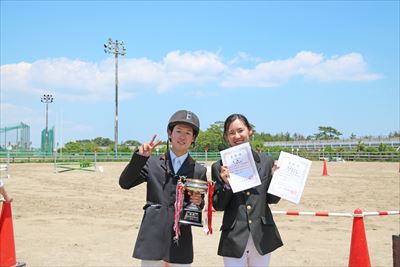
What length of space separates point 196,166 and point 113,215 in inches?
252

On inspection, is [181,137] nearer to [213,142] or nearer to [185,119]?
[185,119]

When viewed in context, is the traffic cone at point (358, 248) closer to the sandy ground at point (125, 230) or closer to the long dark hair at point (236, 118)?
the sandy ground at point (125, 230)

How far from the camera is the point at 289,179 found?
2.53 metres

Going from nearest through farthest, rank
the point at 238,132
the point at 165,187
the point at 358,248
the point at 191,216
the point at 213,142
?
the point at 191,216 → the point at 165,187 → the point at 238,132 → the point at 358,248 → the point at 213,142

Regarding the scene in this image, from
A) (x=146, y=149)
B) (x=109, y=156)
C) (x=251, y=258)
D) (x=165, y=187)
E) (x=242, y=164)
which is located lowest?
(x=109, y=156)

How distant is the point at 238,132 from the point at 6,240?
314cm

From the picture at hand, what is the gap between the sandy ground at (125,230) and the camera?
5.14 metres

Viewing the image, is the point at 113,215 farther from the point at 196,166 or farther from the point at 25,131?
the point at 25,131

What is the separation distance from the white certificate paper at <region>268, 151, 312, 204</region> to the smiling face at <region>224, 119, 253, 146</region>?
0.28 metres

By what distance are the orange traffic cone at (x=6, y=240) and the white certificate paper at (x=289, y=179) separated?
314 centimetres

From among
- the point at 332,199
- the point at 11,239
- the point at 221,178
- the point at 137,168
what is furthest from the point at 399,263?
the point at 332,199

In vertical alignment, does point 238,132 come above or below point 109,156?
above

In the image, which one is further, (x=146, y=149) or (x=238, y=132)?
(x=238, y=132)

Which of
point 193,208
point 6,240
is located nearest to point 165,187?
point 193,208
